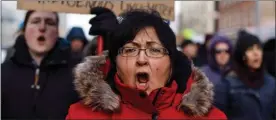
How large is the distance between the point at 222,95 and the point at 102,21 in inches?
75.7

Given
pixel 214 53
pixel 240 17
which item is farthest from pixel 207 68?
pixel 240 17

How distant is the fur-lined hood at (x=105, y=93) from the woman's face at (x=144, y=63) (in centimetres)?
12

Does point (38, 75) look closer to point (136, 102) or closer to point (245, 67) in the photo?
point (136, 102)

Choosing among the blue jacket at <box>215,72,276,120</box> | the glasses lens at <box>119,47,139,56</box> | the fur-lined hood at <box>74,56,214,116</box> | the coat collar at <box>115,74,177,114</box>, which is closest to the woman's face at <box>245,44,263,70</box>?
the blue jacket at <box>215,72,276,120</box>

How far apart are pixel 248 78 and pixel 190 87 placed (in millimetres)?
2142

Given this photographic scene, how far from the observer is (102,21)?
2920mm

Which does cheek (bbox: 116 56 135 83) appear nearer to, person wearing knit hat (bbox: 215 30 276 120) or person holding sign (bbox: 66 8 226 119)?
person holding sign (bbox: 66 8 226 119)

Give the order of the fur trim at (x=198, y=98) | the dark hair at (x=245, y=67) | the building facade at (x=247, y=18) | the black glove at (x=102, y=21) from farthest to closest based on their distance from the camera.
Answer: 1. the building facade at (x=247, y=18)
2. the dark hair at (x=245, y=67)
3. the black glove at (x=102, y=21)
4. the fur trim at (x=198, y=98)

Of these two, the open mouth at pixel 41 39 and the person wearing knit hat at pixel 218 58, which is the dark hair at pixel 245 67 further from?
the open mouth at pixel 41 39

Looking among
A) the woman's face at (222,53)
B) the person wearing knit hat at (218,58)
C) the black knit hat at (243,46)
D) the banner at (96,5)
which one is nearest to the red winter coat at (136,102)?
the banner at (96,5)

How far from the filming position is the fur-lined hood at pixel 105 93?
7.63ft

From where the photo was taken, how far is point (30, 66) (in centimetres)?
359

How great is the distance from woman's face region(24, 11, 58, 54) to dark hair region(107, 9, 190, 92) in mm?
1217

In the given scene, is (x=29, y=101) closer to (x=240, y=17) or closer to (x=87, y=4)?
(x=87, y=4)
